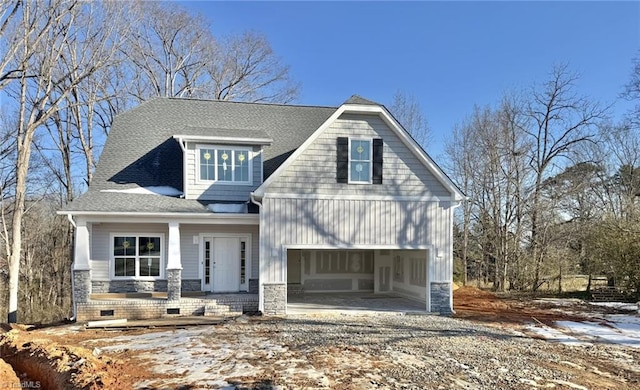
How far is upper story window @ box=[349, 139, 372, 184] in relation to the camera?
11578 millimetres

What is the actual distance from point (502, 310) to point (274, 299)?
7522mm

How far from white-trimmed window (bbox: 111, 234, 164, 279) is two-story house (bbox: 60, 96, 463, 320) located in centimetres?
3

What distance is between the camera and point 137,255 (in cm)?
1237

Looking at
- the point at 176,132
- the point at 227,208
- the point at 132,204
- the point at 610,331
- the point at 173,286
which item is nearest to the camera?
the point at 610,331

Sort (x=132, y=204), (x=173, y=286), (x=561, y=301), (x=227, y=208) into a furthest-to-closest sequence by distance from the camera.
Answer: (x=561, y=301) < (x=227, y=208) < (x=132, y=204) < (x=173, y=286)

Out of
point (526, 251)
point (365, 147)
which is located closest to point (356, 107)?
point (365, 147)

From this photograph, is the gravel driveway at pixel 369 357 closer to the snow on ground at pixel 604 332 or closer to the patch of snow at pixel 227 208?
the snow on ground at pixel 604 332

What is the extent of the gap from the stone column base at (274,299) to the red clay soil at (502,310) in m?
5.09

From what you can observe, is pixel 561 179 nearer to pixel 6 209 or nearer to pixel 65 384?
pixel 65 384

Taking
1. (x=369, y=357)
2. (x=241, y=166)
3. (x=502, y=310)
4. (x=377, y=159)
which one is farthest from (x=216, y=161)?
(x=502, y=310)

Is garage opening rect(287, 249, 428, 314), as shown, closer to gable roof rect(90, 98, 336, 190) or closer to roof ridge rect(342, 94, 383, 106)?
gable roof rect(90, 98, 336, 190)

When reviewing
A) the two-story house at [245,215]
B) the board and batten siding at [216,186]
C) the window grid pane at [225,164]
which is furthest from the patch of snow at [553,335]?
the window grid pane at [225,164]

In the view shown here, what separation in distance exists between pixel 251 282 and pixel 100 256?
457 cm

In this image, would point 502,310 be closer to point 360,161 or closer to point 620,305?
point 620,305
